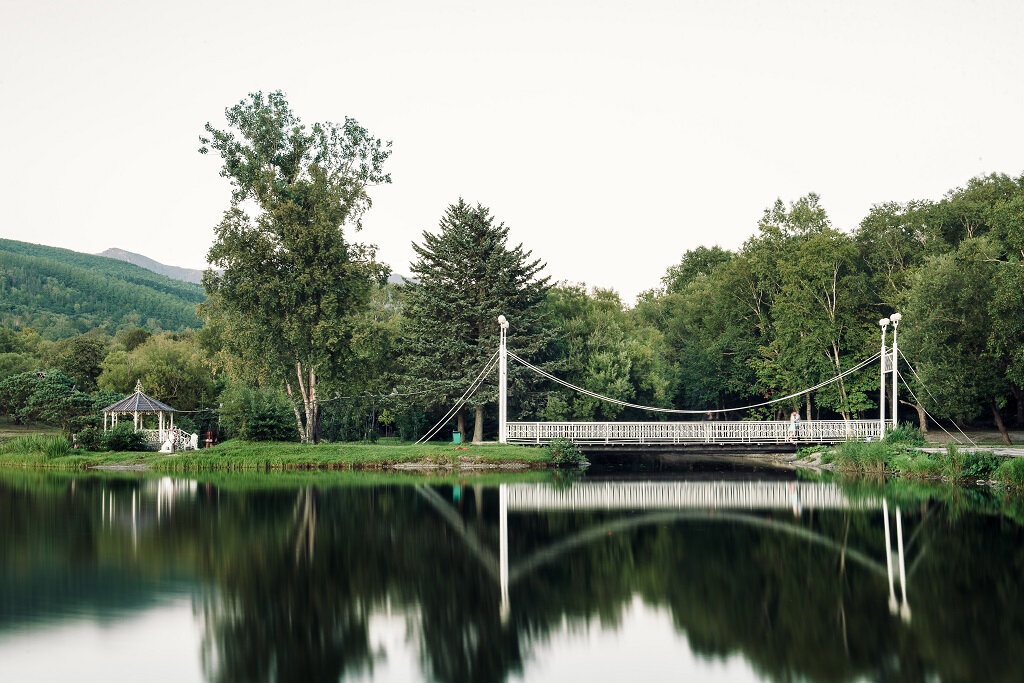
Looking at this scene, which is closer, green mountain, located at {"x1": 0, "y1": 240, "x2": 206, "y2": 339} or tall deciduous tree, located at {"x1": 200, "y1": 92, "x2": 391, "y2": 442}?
tall deciduous tree, located at {"x1": 200, "y1": 92, "x2": 391, "y2": 442}

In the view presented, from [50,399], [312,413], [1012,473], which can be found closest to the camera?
[1012,473]

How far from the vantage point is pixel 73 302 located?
4368 inches

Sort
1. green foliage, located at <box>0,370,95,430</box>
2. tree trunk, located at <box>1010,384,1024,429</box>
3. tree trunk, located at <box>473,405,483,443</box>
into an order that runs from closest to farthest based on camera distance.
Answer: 1. tree trunk, located at <box>1010,384,1024,429</box>
2. tree trunk, located at <box>473,405,483,443</box>
3. green foliage, located at <box>0,370,95,430</box>

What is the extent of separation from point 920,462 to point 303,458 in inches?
778

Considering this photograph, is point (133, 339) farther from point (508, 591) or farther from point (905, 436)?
point (508, 591)

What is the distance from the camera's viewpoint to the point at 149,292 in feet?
412

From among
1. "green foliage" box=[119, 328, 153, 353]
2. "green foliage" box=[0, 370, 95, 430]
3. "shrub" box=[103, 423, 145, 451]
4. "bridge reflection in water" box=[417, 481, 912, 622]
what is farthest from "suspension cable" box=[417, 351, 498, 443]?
"green foliage" box=[119, 328, 153, 353]

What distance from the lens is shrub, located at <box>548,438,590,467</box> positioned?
32.9 metres

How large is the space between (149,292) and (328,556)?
121451 mm

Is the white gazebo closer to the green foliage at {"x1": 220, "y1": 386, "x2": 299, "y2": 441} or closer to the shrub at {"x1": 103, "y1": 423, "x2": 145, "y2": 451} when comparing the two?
the shrub at {"x1": 103, "y1": 423, "x2": 145, "y2": 451}

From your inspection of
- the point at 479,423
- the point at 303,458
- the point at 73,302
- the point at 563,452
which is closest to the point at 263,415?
the point at 303,458

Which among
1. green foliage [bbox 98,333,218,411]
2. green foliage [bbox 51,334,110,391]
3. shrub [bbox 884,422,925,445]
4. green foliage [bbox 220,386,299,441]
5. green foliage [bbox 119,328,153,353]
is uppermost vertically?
green foliage [bbox 119,328,153,353]

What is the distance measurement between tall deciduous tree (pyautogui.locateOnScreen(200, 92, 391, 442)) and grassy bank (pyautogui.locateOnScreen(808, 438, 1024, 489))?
18.7m

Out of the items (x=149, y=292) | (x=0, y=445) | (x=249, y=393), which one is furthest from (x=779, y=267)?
(x=149, y=292)
